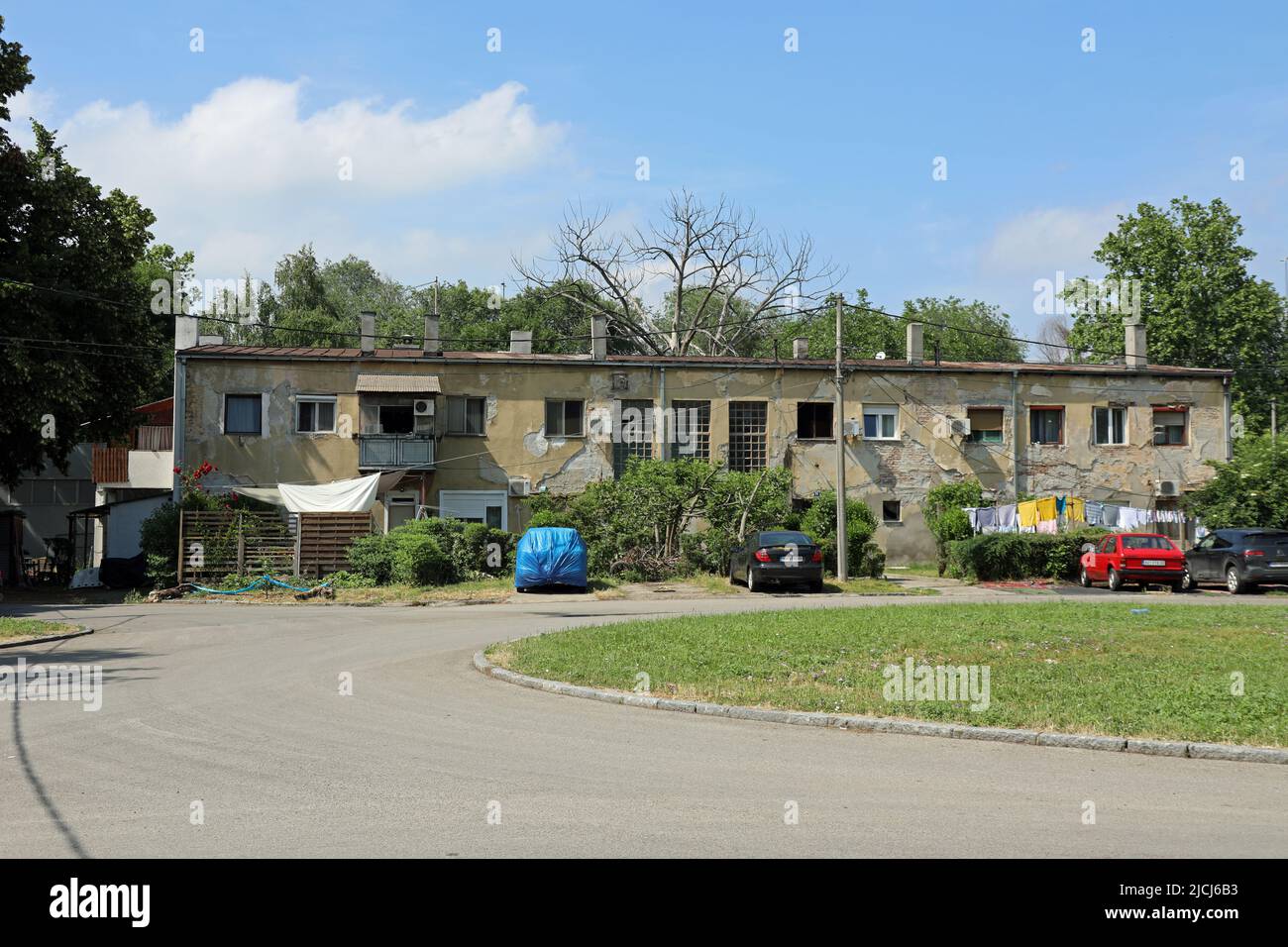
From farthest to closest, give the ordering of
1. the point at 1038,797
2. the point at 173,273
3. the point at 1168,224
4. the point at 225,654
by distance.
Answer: the point at 1168,224 → the point at 173,273 → the point at 225,654 → the point at 1038,797

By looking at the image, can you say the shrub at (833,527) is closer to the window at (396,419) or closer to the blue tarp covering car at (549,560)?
the blue tarp covering car at (549,560)

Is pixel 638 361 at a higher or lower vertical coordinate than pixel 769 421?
higher

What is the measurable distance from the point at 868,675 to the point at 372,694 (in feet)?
19.6

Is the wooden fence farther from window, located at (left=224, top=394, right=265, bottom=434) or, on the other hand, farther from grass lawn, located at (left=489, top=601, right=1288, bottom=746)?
grass lawn, located at (left=489, top=601, right=1288, bottom=746)

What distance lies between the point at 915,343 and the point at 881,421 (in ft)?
14.9

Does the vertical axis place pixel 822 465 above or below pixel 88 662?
above

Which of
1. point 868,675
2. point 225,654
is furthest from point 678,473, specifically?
point 868,675

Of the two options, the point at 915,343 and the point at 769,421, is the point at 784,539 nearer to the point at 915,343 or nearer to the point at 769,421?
the point at 769,421

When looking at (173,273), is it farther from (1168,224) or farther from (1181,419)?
(1168,224)

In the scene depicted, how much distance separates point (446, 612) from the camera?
26.2 m

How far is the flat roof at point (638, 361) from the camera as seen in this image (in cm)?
4116

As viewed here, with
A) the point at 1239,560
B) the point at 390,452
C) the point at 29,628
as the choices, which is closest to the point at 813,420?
the point at 390,452

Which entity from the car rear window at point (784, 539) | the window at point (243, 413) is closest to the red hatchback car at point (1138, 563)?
the car rear window at point (784, 539)

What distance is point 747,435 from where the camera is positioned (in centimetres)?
4356
